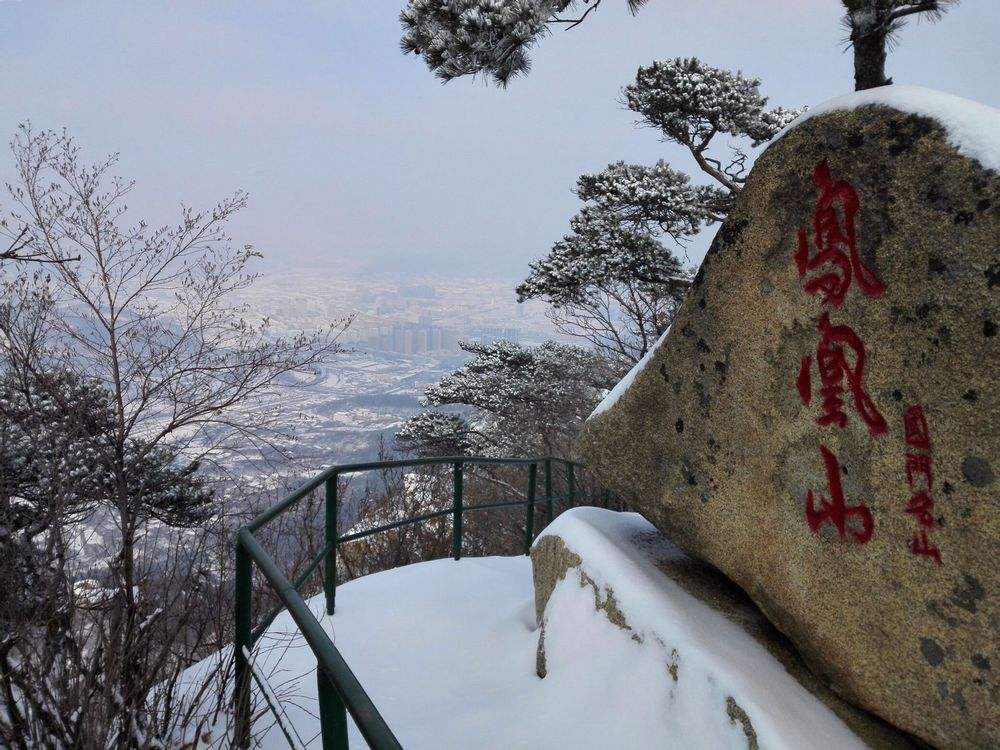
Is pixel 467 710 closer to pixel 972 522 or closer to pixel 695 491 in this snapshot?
pixel 695 491

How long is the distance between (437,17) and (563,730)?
4442mm

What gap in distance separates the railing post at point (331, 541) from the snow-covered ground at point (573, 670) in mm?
86

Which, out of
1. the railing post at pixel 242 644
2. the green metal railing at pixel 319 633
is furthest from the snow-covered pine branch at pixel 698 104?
the railing post at pixel 242 644

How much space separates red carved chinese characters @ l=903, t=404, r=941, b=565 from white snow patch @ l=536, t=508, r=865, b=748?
696 mm

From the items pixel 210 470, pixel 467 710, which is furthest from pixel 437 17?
pixel 210 470

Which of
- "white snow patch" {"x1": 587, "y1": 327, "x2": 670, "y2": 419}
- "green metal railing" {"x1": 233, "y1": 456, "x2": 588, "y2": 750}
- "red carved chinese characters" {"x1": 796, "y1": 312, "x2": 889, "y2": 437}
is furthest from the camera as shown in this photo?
"white snow patch" {"x1": 587, "y1": 327, "x2": 670, "y2": 419}

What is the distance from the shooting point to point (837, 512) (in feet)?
7.16

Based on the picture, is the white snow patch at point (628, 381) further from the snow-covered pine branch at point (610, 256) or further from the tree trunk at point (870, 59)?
the snow-covered pine branch at point (610, 256)

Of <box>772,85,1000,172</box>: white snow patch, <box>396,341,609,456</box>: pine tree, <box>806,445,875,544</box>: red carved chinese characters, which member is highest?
<box>772,85,1000,172</box>: white snow patch

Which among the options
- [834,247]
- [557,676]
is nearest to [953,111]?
[834,247]

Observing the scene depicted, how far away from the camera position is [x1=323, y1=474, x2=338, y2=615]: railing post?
352 centimetres

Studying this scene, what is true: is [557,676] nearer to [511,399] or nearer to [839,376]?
[839,376]

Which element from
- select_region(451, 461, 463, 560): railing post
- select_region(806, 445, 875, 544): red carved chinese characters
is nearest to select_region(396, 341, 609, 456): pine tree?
select_region(451, 461, 463, 560): railing post

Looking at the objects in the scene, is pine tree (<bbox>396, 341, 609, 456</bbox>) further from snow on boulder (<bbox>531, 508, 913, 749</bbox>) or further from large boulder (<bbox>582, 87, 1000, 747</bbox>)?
large boulder (<bbox>582, 87, 1000, 747</bbox>)
